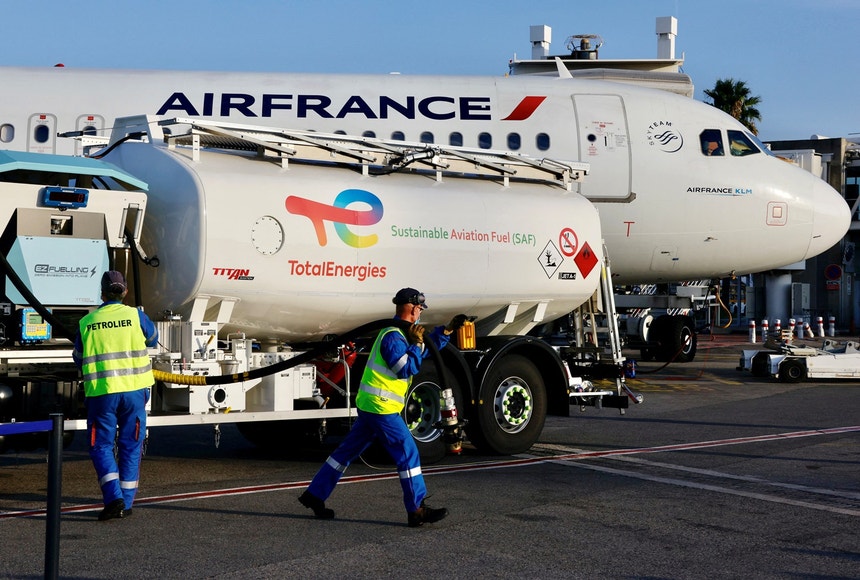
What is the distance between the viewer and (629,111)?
18344 millimetres

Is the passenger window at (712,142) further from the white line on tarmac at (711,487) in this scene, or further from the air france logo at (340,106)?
the white line on tarmac at (711,487)

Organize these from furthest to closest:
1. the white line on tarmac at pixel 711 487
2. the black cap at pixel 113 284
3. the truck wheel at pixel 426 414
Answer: the truck wheel at pixel 426 414
the white line on tarmac at pixel 711 487
the black cap at pixel 113 284

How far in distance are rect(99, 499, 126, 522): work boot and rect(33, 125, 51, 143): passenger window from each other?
10.5 metres

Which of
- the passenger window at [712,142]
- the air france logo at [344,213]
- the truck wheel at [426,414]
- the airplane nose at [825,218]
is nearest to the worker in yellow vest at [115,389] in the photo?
the air france logo at [344,213]

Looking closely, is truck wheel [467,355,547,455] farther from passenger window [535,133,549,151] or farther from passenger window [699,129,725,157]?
passenger window [699,129,725,157]

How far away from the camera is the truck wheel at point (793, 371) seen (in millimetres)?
21484

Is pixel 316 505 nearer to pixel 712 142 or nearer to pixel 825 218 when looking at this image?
pixel 712 142

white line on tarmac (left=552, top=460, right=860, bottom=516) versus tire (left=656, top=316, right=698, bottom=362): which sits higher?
tire (left=656, top=316, right=698, bottom=362)

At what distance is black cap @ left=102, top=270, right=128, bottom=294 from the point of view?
8.55m

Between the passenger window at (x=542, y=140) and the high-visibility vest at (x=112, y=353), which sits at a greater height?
the passenger window at (x=542, y=140)

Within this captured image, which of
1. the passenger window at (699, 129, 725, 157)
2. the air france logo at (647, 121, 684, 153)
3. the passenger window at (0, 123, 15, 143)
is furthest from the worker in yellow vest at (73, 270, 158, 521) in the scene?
the passenger window at (699, 129, 725, 157)

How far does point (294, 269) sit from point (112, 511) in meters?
3.21

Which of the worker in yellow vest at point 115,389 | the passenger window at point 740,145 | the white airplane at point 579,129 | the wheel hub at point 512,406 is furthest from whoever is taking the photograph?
the passenger window at point 740,145

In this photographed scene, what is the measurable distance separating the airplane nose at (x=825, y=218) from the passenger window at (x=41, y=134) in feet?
40.2
